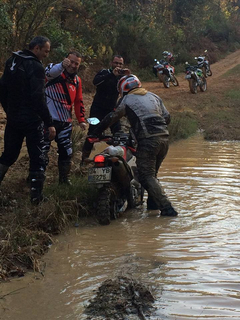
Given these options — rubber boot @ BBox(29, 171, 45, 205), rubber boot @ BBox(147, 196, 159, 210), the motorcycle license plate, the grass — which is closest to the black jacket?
rubber boot @ BBox(29, 171, 45, 205)

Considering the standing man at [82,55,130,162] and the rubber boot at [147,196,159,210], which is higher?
the standing man at [82,55,130,162]

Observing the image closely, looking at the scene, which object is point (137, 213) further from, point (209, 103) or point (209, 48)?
point (209, 48)

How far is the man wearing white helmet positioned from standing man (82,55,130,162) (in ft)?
5.52

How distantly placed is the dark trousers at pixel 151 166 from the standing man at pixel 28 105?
114 cm

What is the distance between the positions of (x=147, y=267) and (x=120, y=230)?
4.12 ft

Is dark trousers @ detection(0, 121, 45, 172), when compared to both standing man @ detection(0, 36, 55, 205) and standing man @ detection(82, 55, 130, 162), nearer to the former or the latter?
standing man @ detection(0, 36, 55, 205)

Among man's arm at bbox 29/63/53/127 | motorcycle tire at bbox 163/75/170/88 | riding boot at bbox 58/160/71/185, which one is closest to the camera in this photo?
man's arm at bbox 29/63/53/127

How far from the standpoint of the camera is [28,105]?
18.2 feet

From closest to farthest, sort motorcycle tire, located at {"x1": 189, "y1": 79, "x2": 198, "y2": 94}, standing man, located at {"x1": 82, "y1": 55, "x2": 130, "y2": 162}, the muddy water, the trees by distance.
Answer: the muddy water → standing man, located at {"x1": 82, "y1": 55, "x2": 130, "y2": 162} → the trees → motorcycle tire, located at {"x1": 189, "y1": 79, "x2": 198, "y2": 94}

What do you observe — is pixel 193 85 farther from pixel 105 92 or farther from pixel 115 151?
pixel 115 151

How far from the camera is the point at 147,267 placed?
4352 millimetres

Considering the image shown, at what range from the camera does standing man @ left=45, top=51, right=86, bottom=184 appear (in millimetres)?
6420

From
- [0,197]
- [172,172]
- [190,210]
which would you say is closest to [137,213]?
[190,210]

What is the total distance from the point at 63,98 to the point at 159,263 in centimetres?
288
